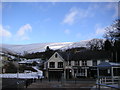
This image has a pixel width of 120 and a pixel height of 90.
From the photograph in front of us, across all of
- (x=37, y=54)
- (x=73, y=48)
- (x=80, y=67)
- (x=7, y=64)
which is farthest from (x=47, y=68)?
(x=37, y=54)

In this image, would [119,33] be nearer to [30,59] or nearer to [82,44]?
[82,44]

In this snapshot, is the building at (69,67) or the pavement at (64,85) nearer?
the pavement at (64,85)

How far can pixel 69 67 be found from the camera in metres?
51.6

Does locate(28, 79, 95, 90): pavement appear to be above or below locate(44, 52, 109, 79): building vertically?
below

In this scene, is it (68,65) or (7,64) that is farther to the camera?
(7,64)

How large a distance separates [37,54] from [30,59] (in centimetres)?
531

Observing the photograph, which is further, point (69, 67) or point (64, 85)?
point (69, 67)

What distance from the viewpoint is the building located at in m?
49.4

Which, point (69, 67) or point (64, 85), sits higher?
point (69, 67)

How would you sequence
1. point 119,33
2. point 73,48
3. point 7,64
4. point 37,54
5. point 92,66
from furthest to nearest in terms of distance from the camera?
point 37,54
point 73,48
point 7,64
point 92,66
point 119,33

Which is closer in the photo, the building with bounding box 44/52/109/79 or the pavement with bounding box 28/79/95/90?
the pavement with bounding box 28/79/95/90

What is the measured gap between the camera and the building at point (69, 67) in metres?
49.4

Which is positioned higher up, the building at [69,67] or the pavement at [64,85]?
the building at [69,67]

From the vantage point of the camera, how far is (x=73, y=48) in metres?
82.3
